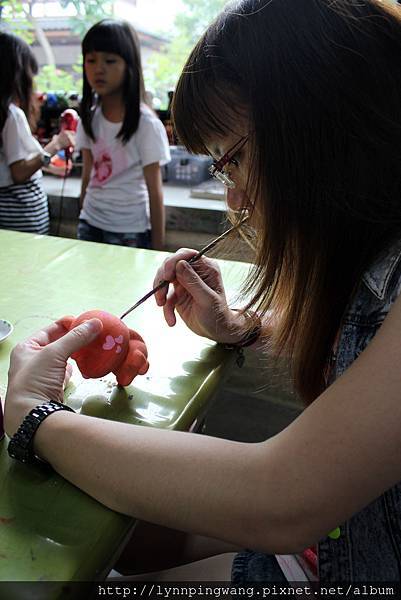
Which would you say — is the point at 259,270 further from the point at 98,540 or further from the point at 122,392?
the point at 98,540

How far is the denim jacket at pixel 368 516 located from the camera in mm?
624

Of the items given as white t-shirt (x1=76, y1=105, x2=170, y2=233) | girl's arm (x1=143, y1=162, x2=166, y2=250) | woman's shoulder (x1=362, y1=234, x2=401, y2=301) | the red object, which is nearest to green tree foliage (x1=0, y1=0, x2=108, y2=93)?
the red object

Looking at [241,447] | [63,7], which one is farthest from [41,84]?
[241,447]

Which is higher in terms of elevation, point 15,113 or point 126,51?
point 126,51

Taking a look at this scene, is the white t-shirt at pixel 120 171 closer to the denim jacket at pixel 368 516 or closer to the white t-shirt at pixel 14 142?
the white t-shirt at pixel 14 142

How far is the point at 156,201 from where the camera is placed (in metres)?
2.20

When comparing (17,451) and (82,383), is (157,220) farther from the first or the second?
(17,451)

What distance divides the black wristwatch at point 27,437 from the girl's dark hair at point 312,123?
1.20 ft

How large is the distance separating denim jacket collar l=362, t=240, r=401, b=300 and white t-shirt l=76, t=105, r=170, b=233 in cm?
166

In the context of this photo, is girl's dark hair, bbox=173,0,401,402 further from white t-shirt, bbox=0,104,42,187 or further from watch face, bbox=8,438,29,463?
white t-shirt, bbox=0,104,42,187

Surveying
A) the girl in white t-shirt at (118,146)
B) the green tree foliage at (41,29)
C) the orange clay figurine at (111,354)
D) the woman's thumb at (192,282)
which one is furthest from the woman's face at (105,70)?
the orange clay figurine at (111,354)

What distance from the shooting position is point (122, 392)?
0.79 metres

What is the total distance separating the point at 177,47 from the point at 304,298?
2548 mm

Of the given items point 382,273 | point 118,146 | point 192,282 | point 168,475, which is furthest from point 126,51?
point 168,475
